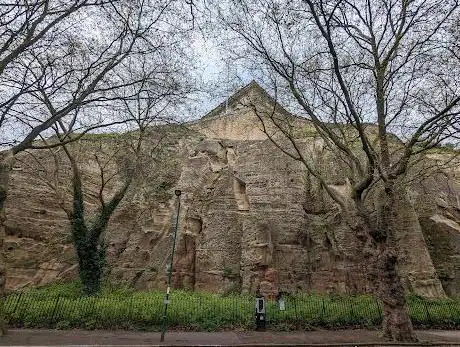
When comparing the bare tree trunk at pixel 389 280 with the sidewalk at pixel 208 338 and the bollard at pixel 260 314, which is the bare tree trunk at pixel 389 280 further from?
the bollard at pixel 260 314

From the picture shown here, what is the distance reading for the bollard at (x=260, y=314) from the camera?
44.1ft

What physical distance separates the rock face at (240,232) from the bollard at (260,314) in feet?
17.1

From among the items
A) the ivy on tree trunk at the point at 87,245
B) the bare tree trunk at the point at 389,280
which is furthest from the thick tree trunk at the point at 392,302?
the ivy on tree trunk at the point at 87,245

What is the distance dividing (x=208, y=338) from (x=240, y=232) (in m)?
9.49

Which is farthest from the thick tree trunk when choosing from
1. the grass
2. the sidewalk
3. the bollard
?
the bollard

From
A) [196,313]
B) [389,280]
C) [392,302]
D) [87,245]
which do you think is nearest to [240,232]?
[196,313]

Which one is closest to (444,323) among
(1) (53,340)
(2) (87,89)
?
(1) (53,340)

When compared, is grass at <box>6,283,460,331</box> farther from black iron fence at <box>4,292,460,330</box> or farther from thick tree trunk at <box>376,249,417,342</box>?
thick tree trunk at <box>376,249,417,342</box>

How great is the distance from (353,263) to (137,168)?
11.7m

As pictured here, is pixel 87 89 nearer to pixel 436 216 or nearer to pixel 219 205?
pixel 219 205

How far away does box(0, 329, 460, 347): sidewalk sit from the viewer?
10.5 metres

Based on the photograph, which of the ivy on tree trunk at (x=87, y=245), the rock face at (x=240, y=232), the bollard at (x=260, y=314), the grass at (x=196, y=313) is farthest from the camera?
the rock face at (x=240, y=232)

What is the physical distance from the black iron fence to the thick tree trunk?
11.2ft

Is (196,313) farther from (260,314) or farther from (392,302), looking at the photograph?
(392,302)
